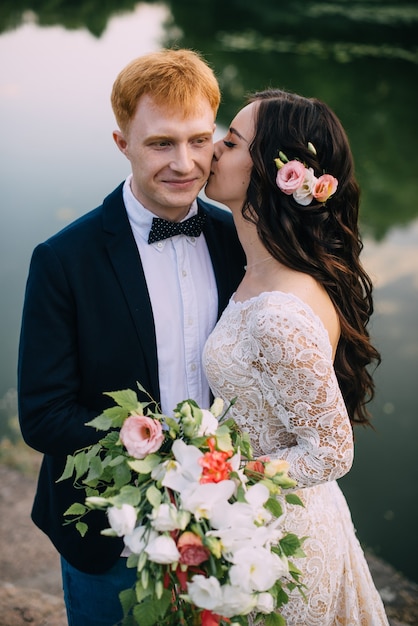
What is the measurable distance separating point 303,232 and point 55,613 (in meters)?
2.07

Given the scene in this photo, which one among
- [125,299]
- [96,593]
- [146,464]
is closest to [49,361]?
[125,299]

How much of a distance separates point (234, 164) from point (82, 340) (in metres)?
0.78

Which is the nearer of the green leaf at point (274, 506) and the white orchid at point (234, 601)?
the white orchid at point (234, 601)

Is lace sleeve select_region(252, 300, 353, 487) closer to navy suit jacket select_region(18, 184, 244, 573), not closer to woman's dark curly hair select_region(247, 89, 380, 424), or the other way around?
→ woman's dark curly hair select_region(247, 89, 380, 424)

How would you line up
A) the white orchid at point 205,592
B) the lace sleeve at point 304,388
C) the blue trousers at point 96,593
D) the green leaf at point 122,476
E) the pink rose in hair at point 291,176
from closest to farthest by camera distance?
the white orchid at point 205,592
the green leaf at point 122,476
the lace sleeve at point 304,388
the pink rose in hair at point 291,176
the blue trousers at point 96,593

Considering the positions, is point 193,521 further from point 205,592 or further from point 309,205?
point 309,205

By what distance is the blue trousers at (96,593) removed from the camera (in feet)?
7.80

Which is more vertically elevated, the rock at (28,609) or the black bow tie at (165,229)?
the black bow tie at (165,229)

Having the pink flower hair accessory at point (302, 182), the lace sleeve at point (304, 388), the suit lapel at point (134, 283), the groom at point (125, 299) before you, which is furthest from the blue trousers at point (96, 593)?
the pink flower hair accessory at point (302, 182)

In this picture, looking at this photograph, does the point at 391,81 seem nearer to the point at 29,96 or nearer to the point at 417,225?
the point at 417,225

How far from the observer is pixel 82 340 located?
2.20 meters

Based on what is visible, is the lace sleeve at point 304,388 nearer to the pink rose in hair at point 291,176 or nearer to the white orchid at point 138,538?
the pink rose in hair at point 291,176

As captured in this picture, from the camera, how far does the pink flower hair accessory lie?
2123mm

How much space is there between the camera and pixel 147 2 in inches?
596
